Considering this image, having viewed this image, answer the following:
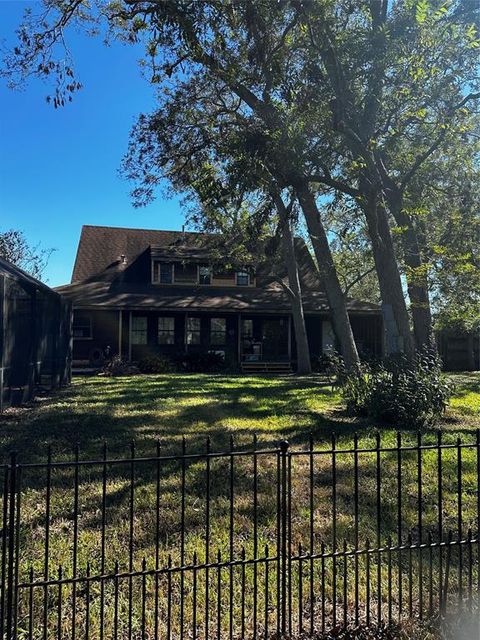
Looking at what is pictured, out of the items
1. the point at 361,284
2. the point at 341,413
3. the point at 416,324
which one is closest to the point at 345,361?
the point at 416,324

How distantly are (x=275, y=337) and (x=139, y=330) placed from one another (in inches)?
257

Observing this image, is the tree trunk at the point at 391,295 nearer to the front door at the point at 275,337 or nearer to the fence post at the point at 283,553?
the fence post at the point at 283,553

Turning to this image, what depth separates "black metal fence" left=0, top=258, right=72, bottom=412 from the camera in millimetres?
Result: 9703

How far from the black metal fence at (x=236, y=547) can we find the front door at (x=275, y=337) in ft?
56.0

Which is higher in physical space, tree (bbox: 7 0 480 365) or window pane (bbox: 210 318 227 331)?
tree (bbox: 7 0 480 365)

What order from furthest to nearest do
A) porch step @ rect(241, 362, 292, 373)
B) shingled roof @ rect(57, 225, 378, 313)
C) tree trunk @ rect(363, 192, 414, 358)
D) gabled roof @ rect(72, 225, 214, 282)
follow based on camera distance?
gabled roof @ rect(72, 225, 214, 282), porch step @ rect(241, 362, 292, 373), shingled roof @ rect(57, 225, 378, 313), tree trunk @ rect(363, 192, 414, 358)

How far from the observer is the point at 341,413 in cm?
1058

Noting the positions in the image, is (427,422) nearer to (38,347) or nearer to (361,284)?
(38,347)

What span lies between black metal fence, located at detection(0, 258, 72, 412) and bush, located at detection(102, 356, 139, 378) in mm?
4459

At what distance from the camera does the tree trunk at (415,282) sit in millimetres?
11359

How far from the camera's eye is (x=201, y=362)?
72.5 ft

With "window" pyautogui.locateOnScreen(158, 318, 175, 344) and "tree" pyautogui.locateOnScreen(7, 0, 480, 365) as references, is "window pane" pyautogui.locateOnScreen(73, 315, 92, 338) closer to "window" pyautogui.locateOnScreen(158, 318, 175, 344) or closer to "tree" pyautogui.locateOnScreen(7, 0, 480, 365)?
"window" pyautogui.locateOnScreen(158, 318, 175, 344)

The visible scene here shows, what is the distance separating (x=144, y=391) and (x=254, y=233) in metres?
5.67

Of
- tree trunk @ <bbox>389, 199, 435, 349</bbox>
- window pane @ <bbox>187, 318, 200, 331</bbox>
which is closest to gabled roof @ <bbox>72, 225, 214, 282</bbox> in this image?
window pane @ <bbox>187, 318, 200, 331</bbox>
